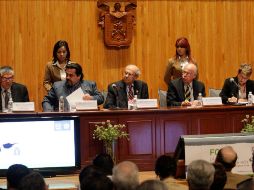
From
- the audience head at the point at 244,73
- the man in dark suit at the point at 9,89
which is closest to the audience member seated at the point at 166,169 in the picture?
the man in dark suit at the point at 9,89

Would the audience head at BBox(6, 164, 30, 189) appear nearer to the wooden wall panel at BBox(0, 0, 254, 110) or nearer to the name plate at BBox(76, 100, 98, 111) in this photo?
the name plate at BBox(76, 100, 98, 111)

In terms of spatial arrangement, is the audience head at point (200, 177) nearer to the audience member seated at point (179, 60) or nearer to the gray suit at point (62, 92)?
the gray suit at point (62, 92)

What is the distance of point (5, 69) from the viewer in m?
6.90

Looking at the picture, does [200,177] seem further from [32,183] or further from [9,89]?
[9,89]

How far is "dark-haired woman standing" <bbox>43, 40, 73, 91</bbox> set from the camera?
7852 mm

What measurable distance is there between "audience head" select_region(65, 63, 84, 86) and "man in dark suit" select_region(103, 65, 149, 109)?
0.50 m

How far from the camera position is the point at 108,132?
5723 mm

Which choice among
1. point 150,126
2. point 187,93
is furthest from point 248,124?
point 187,93

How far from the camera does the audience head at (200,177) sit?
353 cm

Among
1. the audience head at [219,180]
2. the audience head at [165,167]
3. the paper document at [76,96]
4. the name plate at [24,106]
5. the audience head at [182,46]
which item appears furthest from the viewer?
the audience head at [182,46]

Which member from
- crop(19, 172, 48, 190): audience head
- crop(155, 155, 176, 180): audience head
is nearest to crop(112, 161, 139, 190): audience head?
crop(19, 172, 48, 190): audience head

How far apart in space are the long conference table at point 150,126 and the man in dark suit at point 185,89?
0.98 m

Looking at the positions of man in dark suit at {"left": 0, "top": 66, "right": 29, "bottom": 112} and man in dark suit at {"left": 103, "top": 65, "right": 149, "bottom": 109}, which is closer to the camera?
man in dark suit at {"left": 0, "top": 66, "right": 29, "bottom": 112}

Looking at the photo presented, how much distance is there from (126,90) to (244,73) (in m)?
1.64
